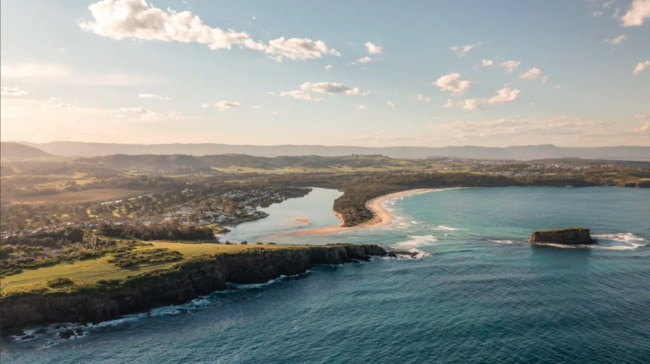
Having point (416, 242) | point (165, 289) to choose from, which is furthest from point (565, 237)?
point (165, 289)

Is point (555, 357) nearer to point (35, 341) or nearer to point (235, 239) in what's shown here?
point (35, 341)

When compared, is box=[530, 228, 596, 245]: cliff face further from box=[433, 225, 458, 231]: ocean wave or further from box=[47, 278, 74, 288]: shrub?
box=[47, 278, 74, 288]: shrub

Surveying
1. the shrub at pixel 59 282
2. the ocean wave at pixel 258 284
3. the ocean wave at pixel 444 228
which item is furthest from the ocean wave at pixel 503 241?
the shrub at pixel 59 282

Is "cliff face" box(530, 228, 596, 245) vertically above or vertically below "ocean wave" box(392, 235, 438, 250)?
above

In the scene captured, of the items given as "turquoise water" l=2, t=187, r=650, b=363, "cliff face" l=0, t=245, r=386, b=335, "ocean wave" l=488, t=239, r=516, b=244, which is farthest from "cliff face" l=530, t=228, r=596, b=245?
"cliff face" l=0, t=245, r=386, b=335

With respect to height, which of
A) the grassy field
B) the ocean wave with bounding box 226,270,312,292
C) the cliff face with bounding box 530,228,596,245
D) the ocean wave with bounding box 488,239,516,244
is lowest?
the ocean wave with bounding box 226,270,312,292

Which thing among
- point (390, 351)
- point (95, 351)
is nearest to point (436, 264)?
point (390, 351)

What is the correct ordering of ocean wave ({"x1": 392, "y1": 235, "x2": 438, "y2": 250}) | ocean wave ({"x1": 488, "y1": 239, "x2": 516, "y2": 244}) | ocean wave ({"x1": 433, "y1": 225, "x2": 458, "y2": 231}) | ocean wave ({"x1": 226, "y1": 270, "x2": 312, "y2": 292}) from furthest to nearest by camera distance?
ocean wave ({"x1": 433, "y1": 225, "x2": 458, "y2": 231})
ocean wave ({"x1": 488, "y1": 239, "x2": 516, "y2": 244})
ocean wave ({"x1": 392, "y1": 235, "x2": 438, "y2": 250})
ocean wave ({"x1": 226, "y1": 270, "x2": 312, "y2": 292})

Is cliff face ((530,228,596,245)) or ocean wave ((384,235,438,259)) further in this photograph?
cliff face ((530,228,596,245))
